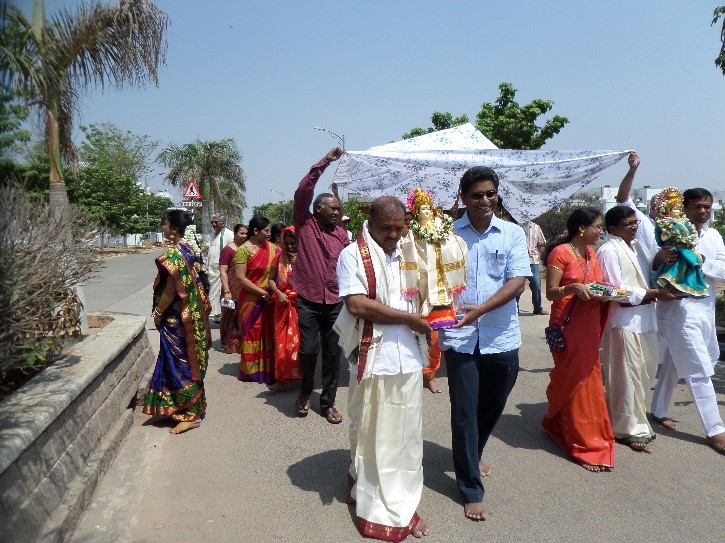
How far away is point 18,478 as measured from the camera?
2674 mm

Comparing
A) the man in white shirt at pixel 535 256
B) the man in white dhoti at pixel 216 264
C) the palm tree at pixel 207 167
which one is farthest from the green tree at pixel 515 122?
the palm tree at pixel 207 167

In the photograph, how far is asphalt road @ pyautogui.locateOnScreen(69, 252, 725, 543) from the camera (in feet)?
10.6

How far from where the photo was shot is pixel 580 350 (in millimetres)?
4223

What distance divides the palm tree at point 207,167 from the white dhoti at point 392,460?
33280 millimetres

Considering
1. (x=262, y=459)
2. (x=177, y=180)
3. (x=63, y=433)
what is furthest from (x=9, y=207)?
(x=177, y=180)

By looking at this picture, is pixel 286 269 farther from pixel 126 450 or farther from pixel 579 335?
pixel 579 335

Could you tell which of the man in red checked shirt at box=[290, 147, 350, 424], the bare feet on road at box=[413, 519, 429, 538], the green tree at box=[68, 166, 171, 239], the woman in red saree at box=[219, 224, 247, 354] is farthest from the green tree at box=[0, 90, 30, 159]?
the green tree at box=[68, 166, 171, 239]

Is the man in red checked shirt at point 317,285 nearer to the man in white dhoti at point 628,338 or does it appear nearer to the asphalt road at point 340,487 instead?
the asphalt road at point 340,487

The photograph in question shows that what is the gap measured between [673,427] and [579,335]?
1.37 m

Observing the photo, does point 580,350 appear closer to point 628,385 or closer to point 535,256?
point 628,385

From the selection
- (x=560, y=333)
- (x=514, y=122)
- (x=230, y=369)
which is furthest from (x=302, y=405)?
(x=514, y=122)

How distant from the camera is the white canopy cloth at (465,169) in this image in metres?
6.12

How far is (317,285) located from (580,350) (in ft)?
7.05

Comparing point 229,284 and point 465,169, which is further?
point 229,284
